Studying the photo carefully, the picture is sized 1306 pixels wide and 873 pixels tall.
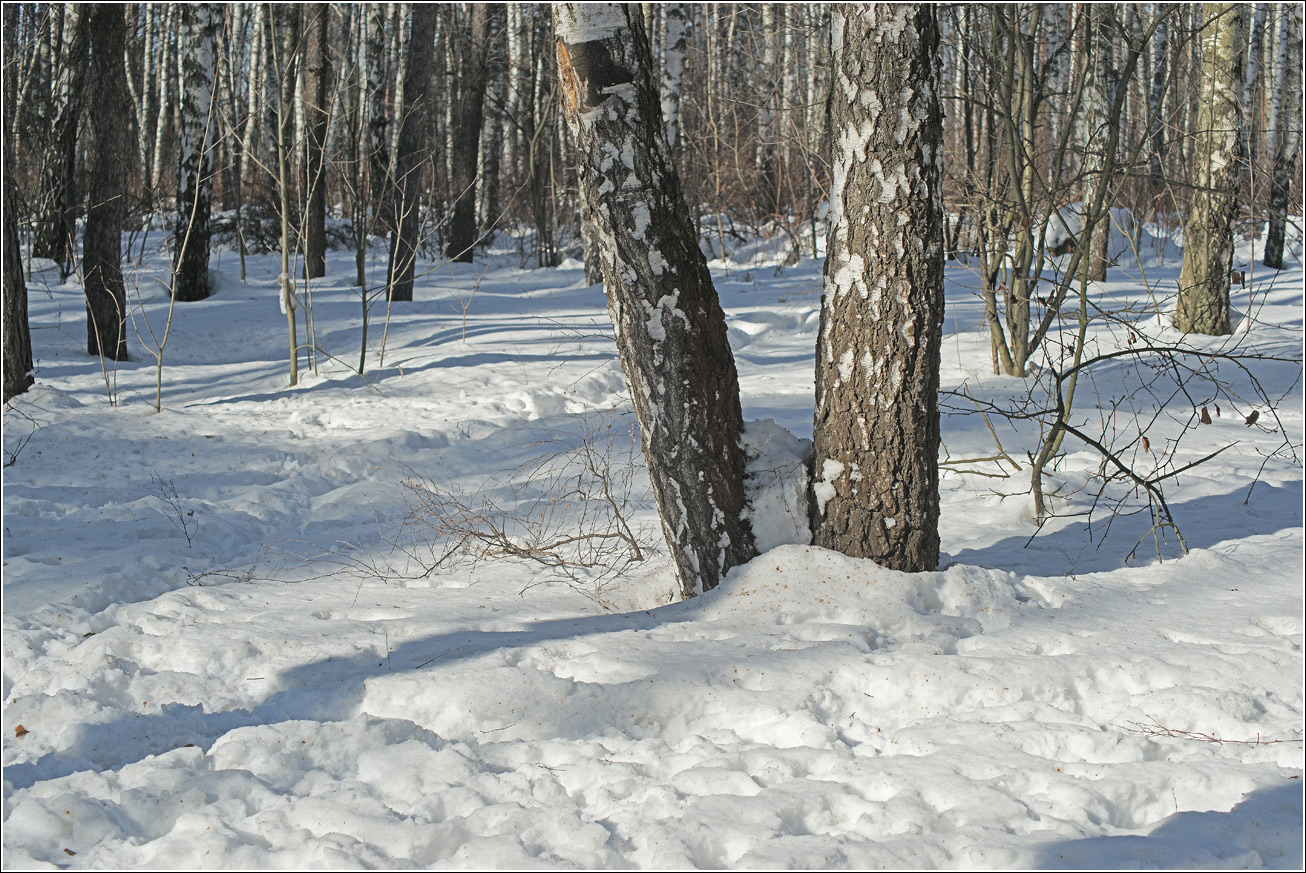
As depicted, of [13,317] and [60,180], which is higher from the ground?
[60,180]

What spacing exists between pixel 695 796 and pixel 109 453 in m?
4.90

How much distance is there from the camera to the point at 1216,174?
24.9ft

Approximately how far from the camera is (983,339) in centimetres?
784

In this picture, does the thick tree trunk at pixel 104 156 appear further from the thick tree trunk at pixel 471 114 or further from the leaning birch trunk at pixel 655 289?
the leaning birch trunk at pixel 655 289

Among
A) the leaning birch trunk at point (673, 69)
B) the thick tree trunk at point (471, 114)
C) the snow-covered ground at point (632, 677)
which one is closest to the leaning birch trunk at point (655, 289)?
the snow-covered ground at point (632, 677)

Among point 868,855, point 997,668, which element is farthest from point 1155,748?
point 868,855

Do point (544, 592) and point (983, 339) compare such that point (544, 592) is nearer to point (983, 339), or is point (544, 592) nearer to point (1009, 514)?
point (1009, 514)

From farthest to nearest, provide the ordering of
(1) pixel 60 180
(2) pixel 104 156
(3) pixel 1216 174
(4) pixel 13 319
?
1. (1) pixel 60 180
2. (3) pixel 1216 174
3. (2) pixel 104 156
4. (4) pixel 13 319

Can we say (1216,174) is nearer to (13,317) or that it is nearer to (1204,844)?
(1204,844)

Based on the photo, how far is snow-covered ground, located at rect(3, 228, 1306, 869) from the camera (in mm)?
1927

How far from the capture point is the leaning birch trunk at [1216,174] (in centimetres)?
744

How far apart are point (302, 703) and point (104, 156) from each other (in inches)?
261

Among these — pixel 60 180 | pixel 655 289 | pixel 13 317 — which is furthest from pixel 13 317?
pixel 60 180

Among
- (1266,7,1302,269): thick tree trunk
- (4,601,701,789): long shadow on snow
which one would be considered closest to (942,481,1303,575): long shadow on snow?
(4,601,701,789): long shadow on snow
